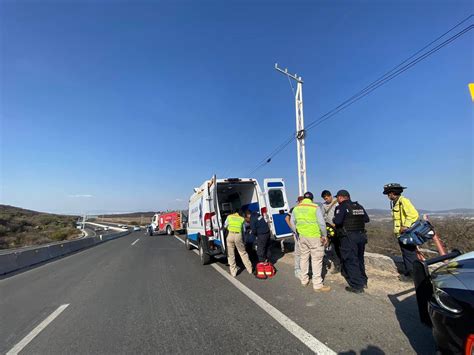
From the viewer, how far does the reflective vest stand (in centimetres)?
646

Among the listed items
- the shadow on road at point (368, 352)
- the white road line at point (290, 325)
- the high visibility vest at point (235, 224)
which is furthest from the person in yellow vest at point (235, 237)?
the shadow on road at point (368, 352)

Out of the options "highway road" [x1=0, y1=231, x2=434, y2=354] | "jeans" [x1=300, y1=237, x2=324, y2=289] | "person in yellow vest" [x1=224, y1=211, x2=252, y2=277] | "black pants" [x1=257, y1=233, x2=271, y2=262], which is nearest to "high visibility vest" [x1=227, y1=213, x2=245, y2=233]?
"person in yellow vest" [x1=224, y1=211, x2=252, y2=277]

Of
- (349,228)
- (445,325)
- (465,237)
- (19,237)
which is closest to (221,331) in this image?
(445,325)

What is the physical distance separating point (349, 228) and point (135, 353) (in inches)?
178

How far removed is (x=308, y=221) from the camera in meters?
6.99

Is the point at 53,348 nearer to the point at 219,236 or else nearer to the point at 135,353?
the point at 135,353

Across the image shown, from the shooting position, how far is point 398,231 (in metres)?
6.68

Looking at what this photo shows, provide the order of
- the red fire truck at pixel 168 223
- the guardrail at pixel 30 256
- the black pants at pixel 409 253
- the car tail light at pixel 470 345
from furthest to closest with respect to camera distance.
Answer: the red fire truck at pixel 168 223 → the guardrail at pixel 30 256 → the black pants at pixel 409 253 → the car tail light at pixel 470 345

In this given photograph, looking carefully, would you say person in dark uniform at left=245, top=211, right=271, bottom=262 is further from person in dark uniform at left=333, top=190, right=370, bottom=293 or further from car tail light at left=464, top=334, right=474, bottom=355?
car tail light at left=464, top=334, right=474, bottom=355

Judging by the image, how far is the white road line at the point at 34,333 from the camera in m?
4.47

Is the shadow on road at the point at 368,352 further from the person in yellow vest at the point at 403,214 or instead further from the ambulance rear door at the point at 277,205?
the ambulance rear door at the point at 277,205

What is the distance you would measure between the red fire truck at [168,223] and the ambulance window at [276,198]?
22.7m

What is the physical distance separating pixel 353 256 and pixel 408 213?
132cm

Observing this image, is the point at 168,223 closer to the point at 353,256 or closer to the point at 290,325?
the point at 353,256
